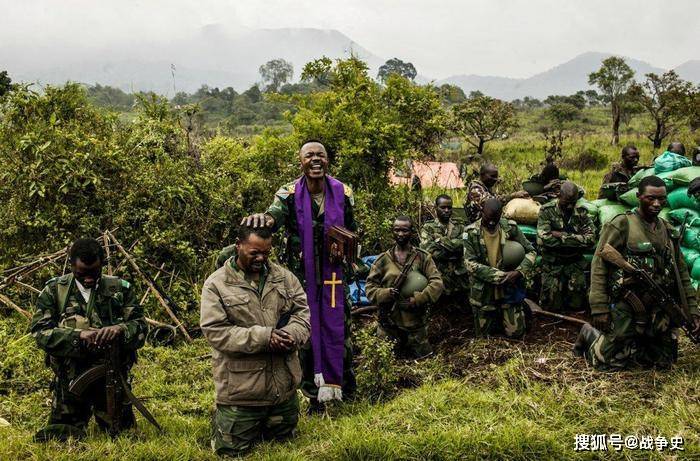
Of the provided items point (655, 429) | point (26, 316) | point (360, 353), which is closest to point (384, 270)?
point (360, 353)

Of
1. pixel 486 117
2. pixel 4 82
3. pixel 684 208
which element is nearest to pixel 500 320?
pixel 684 208

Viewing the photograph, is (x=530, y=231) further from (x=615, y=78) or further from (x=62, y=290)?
(x=615, y=78)

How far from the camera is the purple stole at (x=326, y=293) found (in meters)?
4.33

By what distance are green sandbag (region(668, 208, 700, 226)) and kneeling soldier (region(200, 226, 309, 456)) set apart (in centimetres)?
444

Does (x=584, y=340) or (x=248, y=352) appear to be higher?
(x=248, y=352)

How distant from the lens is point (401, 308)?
5258 millimetres

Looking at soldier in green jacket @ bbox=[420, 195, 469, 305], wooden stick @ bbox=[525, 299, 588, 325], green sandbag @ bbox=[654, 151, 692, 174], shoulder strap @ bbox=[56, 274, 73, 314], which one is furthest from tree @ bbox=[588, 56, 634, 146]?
shoulder strap @ bbox=[56, 274, 73, 314]

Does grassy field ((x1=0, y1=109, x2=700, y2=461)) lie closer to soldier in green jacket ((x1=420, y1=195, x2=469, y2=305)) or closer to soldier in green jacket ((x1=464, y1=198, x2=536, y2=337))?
soldier in green jacket ((x1=464, y1=198, x2=536, y2=337))

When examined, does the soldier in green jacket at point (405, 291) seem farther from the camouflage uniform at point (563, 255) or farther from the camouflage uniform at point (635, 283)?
the camouflage uniform at point (563, 255)

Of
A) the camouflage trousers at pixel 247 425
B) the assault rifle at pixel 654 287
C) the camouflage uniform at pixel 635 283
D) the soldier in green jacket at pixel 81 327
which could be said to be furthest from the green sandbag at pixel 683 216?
the soldier in green jacket at pixel 81 327

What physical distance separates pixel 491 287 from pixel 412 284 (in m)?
0.92

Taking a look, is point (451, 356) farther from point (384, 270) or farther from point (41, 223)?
point (41, 223)

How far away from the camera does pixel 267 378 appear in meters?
3.51

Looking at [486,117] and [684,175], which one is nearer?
[684,175]
